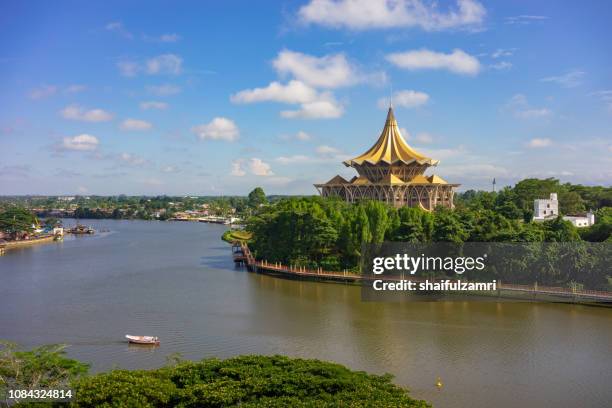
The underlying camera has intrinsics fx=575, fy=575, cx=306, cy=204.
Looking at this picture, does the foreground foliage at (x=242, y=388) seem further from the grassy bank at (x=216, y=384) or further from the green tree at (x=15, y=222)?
the green tree at (x=15, y=222)

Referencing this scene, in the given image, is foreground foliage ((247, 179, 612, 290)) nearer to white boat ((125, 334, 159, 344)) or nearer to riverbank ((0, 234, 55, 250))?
white boat ((125, 334, 159, 344))


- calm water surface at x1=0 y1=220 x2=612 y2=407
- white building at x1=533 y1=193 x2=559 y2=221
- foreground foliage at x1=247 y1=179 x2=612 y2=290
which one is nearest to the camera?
calm water surface at x1=0 y1=220 x2=612 y2=407

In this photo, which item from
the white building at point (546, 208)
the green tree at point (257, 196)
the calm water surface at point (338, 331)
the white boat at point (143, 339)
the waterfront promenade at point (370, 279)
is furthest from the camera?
the green tree at point (257, 196)

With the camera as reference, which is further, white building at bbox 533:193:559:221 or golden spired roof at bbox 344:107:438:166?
golden spired roof at bbox 344:107:438:166

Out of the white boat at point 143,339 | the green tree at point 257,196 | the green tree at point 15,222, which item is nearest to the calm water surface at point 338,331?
the white boat at point 143,339

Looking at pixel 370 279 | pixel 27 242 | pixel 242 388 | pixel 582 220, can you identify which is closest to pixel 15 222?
pixel 27 242

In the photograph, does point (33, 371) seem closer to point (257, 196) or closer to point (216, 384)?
point (216, 384)

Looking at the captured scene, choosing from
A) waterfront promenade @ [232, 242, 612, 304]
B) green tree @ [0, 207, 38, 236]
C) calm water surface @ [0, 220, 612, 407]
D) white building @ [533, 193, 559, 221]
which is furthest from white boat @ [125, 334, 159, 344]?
green tree @ [0, 207, 38, 236]
